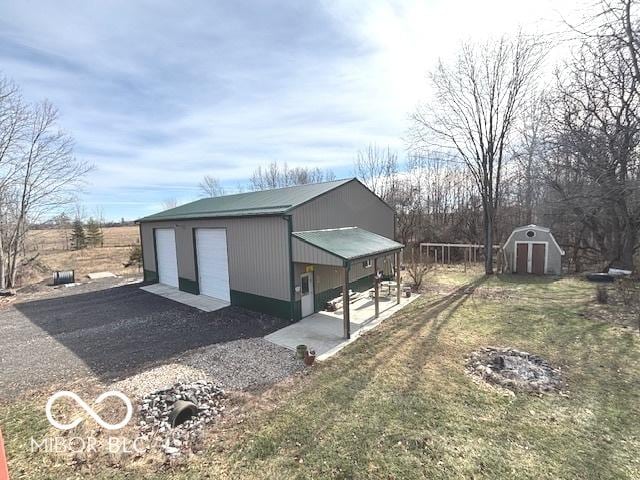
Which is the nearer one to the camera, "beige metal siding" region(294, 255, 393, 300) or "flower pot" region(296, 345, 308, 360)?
"flower pot" region(296, 345, 308, 360)

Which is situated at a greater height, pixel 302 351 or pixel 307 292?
pixel 307 292

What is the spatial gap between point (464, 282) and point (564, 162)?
7.76 m

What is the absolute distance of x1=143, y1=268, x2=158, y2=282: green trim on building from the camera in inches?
599

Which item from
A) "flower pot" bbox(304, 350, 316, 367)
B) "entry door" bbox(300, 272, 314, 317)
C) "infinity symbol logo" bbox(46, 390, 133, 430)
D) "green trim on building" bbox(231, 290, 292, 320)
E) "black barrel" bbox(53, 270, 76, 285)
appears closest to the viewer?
"infinity symbol logo" bbox(46, 390, 133, 430)

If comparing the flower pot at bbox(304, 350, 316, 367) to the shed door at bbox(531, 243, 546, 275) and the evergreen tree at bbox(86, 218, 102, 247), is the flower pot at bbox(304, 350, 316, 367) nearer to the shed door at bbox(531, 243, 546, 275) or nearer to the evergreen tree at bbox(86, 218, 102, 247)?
the shed door at bbox(531, 243, 546, 275)

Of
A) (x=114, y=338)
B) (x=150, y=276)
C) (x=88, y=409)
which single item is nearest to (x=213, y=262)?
(x=114, y=338)

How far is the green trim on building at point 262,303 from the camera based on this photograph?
9039mm

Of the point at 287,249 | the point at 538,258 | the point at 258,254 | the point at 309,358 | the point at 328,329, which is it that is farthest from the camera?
the point at 538,258

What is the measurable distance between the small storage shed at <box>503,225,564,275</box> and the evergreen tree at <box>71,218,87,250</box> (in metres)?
41.7

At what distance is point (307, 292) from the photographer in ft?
30.9

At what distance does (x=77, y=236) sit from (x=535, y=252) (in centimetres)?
4286

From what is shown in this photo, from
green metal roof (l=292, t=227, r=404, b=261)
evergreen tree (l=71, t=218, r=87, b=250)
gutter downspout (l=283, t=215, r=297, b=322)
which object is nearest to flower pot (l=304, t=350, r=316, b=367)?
green metal roof (l=292, t=227, r=404, b=261)

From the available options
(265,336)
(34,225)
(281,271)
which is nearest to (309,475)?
(265,336)

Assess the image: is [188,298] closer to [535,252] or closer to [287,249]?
[287,249]
